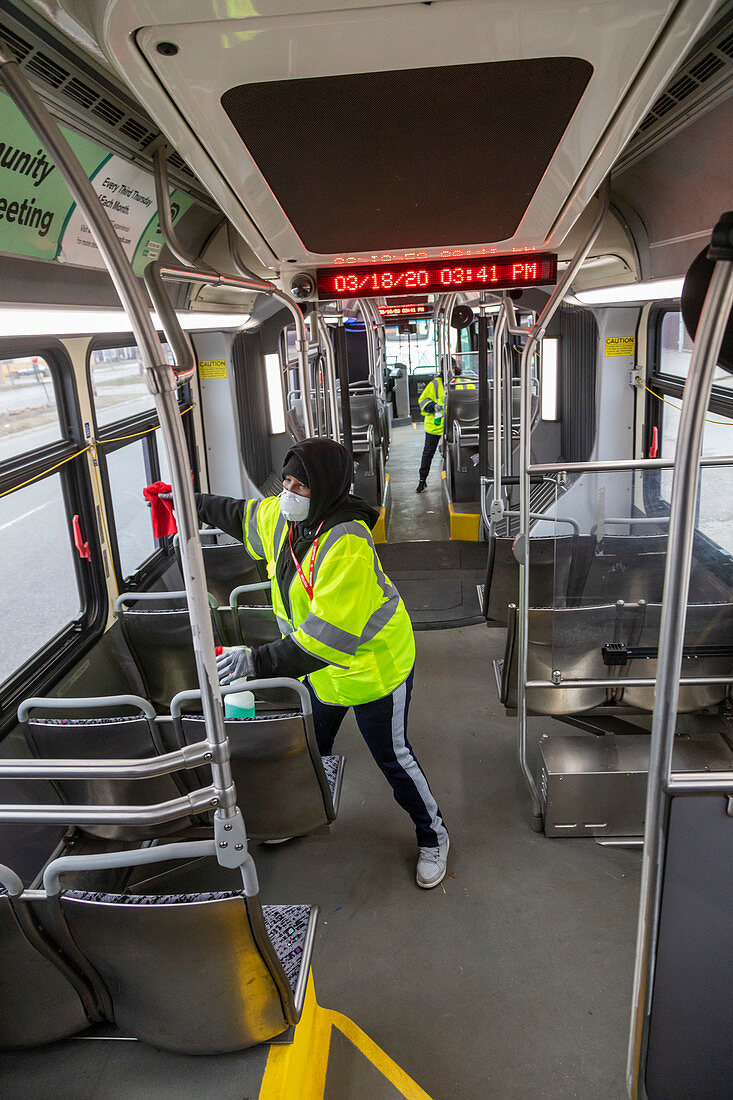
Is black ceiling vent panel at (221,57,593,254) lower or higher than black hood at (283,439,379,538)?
higher

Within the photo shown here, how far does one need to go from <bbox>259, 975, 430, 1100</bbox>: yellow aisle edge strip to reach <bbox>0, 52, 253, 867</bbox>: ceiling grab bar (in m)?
0.75

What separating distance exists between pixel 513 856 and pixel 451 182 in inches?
109

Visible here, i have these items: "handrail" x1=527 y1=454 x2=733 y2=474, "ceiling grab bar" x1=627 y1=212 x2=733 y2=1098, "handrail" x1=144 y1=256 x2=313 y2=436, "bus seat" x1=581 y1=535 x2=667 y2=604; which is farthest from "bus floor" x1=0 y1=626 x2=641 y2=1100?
"handrail" x1=144 y1=256 x2=313 y2=436

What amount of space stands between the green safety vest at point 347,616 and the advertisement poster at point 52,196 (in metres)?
1.28

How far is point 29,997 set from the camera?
1938mm

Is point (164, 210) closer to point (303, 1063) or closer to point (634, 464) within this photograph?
point (634, 464)

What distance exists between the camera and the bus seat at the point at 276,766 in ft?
8.84

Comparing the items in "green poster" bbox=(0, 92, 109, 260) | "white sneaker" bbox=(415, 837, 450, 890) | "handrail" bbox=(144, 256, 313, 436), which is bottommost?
"white sneaker" bbox=(415, 837, 450, 890)

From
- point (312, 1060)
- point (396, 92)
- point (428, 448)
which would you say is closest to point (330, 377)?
point (396, 92)

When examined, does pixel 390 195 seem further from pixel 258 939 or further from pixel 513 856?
pixel 513 856

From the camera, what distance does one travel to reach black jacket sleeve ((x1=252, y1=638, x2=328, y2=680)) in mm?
2688

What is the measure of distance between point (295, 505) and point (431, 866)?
1663 mm

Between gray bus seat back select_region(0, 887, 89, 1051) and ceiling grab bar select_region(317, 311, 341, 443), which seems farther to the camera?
ceiling grab bar select_region(317, 311, 341, 443)

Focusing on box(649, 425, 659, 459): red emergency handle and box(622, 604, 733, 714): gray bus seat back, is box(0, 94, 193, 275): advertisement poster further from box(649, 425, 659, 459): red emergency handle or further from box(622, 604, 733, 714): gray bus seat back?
box(649, 425, 659, 459): red emergency handle
